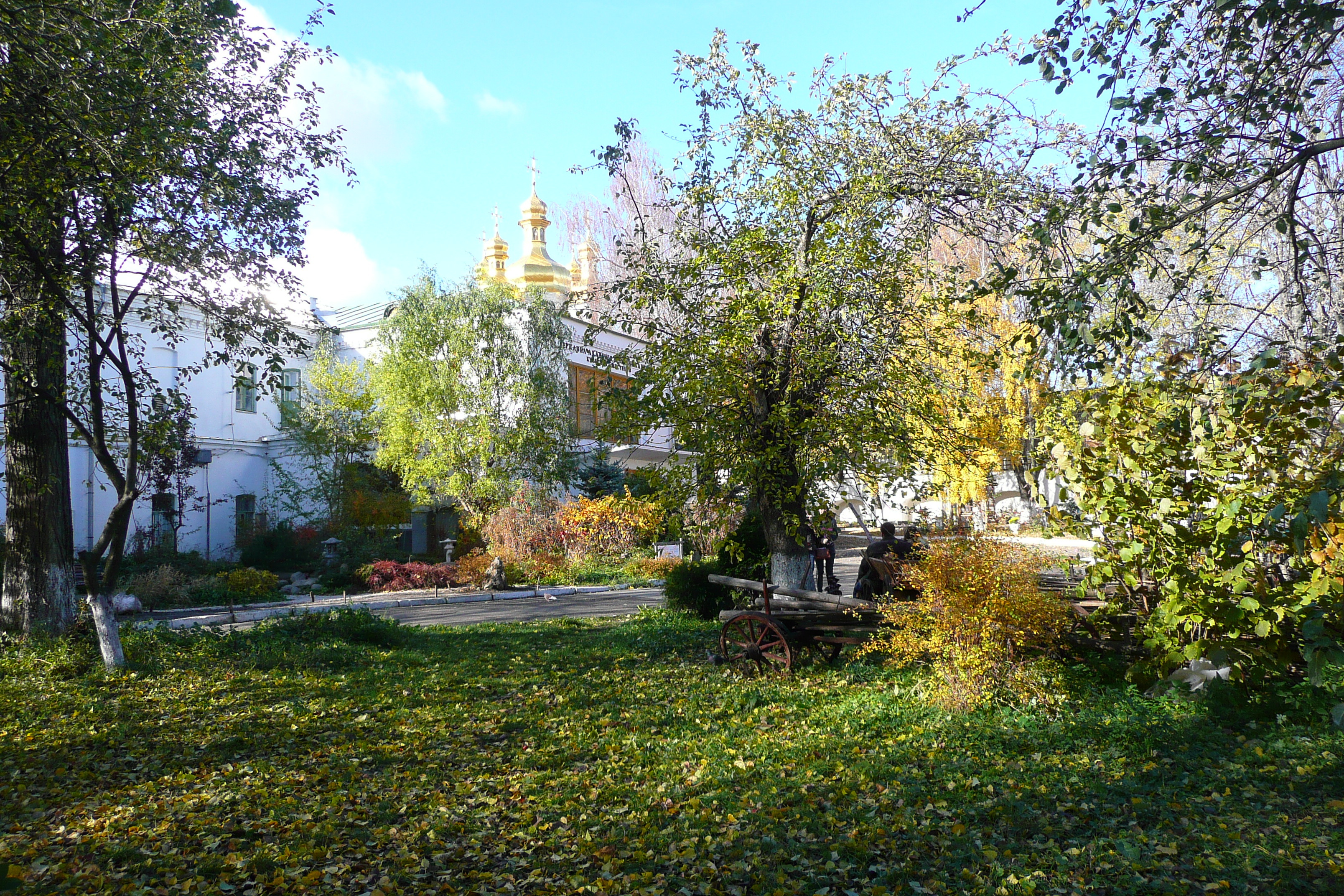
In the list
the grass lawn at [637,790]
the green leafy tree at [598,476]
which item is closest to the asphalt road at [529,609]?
the green leafy tree at [598,476]

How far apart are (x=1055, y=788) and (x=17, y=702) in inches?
321

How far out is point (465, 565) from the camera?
72.4 ft

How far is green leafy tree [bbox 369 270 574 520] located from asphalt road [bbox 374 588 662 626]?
4.48 m

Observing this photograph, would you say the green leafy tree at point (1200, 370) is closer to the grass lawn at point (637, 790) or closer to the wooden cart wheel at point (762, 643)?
the grass lawn at point (637, 790)

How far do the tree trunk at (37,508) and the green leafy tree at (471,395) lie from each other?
1254cm

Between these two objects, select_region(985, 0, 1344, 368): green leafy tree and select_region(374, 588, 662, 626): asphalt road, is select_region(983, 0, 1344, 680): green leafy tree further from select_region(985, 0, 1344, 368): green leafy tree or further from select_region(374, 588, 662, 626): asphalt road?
select_region(374, 588, 662, 626): asphalt road

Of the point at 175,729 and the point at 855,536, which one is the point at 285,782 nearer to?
the point at 175,729

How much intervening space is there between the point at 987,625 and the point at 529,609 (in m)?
11.6

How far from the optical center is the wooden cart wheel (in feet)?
29.9

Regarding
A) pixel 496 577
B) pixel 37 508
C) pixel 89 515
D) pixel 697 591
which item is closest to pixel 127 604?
pixel 496 577

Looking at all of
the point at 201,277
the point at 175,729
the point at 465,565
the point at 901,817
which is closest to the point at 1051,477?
the point at 901,817

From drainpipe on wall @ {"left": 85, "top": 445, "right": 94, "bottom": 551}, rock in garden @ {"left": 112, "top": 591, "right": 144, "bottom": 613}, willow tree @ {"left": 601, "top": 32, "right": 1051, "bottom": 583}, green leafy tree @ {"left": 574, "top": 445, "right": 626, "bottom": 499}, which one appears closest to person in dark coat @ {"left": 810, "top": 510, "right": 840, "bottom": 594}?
willow tree @ {"left": 601, "top": 32, "right": 1051, "bottom": 583}

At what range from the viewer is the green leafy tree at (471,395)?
22.9 meters

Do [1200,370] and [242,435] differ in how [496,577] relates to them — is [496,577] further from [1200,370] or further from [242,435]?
[1200,370]
